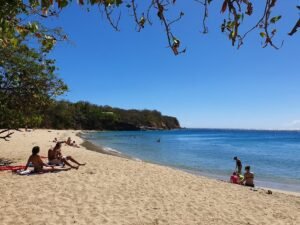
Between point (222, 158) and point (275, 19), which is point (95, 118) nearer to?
point (222, 158)

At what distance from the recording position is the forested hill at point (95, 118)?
109 metres

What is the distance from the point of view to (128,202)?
407 inches

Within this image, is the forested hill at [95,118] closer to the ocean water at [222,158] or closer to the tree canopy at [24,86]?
the ocean water at [222,158]

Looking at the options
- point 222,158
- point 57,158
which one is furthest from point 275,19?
point 222,158

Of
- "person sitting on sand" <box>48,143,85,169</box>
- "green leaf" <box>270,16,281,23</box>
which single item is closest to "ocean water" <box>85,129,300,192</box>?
"person sitting on sand" <box>48,143,85,169</box>

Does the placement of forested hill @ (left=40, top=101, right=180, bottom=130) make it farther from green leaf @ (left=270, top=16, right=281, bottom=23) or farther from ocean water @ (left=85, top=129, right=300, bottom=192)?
green leaf @ (left=270, top=16, right=281, bottom=23)

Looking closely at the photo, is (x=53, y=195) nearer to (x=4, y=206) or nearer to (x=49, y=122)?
(x=4, y=206)

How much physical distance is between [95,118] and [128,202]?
133221 mm

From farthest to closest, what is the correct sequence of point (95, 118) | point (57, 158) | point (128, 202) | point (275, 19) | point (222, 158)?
point (95, 118), point (222, 158), point (57, 158), point (128, 202), point (275, 19)

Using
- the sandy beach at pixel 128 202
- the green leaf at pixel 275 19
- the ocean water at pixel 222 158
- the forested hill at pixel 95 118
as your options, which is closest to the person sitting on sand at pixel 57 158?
the sandy beach at pixel 128 202

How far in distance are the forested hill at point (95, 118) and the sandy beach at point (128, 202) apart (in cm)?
7499

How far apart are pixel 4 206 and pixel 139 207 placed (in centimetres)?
312

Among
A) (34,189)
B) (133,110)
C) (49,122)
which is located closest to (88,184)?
(34,189)

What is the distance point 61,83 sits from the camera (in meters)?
17.0
